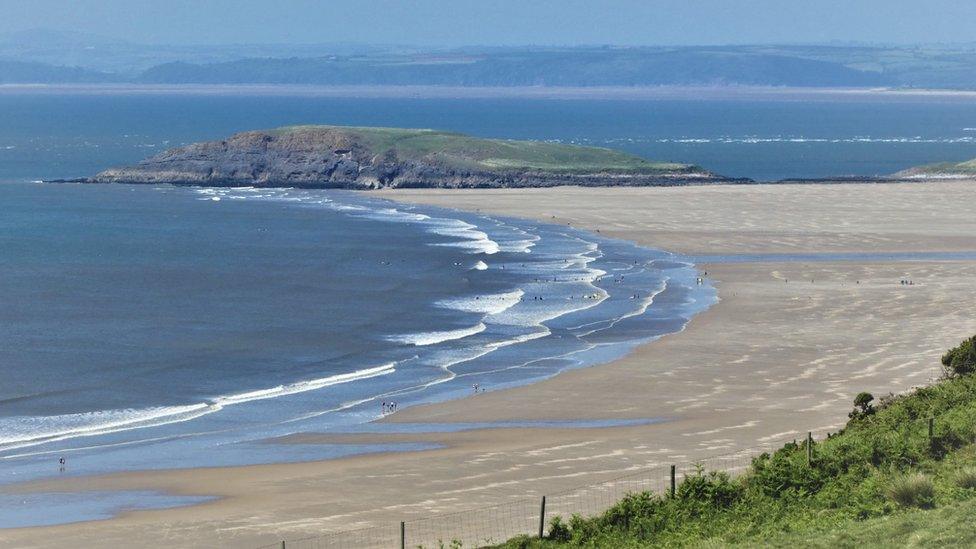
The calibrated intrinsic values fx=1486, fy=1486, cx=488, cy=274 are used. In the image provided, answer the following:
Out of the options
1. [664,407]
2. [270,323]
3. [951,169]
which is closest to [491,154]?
[951,169]

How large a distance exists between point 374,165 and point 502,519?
307 ft

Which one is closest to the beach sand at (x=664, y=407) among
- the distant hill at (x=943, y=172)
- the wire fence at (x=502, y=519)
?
the wire fence at (x=502, y=519)

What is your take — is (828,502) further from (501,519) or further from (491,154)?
(491,154)

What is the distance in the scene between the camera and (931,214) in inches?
3474

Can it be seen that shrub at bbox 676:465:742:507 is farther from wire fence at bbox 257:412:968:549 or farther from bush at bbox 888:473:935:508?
bush at bbox 888:473:935:508

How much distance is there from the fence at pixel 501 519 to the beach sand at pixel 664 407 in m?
0.60

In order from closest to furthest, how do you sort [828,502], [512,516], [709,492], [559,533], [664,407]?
1. [559,533]
2. [828,502]
3. [709,492]
4. [512,516]
5. [664,407]

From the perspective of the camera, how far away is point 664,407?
37.7m

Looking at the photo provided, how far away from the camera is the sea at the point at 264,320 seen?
35125 mm

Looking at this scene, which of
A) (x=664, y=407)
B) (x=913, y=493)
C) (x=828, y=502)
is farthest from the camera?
(x=664, y=407)

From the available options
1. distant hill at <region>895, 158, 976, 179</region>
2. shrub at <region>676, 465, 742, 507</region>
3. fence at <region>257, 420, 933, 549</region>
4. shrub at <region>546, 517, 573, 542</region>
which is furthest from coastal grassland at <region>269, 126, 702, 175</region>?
shrub at <region>546, 517, 573, 542</region>

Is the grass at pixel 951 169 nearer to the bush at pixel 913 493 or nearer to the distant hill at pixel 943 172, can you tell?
the distant hill at pixel 943 172

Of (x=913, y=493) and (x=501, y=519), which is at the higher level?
(x=913, y=493)


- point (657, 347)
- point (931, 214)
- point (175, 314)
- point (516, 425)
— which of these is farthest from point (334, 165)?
point (516, 425)
